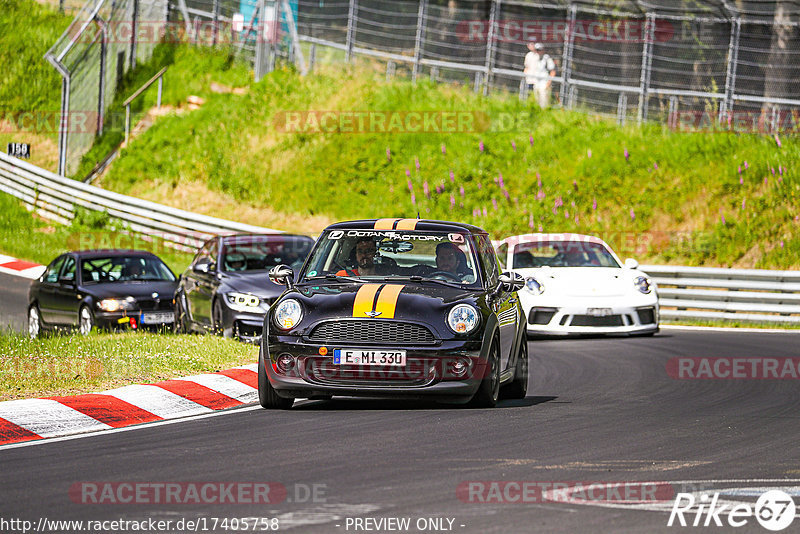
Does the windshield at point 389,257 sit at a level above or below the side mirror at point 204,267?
above

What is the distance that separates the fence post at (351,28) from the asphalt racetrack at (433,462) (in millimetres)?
21625

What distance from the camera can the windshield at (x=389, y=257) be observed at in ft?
33.6

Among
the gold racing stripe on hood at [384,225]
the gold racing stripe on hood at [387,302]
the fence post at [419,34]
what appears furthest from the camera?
the fence post at [419,34]

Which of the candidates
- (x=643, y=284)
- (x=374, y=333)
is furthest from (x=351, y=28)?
(x=374, y=333)

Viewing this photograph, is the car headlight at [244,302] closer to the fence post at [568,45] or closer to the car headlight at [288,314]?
the car headlight at [288,314]

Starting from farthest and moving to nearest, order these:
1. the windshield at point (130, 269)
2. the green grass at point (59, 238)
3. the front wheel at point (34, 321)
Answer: the green grass at point (59, 238)
the front wheel at point (34, 321)
the windshield at point (130, 269)

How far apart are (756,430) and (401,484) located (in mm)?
3293

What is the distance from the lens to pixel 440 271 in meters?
10.3

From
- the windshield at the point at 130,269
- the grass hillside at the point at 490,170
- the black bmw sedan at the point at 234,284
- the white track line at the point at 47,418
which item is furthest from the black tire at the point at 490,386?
the grass hillside at the point at 490,170

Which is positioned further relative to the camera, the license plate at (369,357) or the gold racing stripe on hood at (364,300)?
the gold racing stripe on hood at (364,300)

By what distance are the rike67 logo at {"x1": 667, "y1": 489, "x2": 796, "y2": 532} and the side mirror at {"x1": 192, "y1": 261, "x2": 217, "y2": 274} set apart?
34.9 feet

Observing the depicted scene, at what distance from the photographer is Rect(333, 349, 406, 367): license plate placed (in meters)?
9.12

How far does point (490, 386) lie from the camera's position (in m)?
9.52

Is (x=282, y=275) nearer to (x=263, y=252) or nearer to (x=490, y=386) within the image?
(x=490, y=386)
